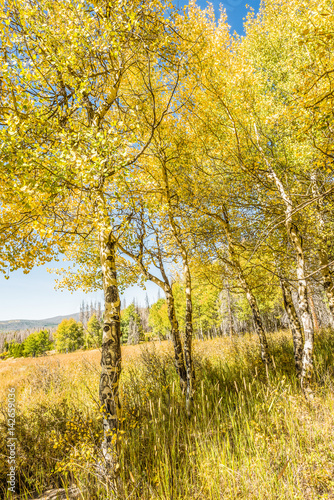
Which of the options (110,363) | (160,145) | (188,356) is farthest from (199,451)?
(160,145)

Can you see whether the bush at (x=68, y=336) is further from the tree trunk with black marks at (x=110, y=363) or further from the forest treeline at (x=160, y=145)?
the tree trunk with black marks at (x=110, y=363)

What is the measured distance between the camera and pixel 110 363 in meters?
3.02

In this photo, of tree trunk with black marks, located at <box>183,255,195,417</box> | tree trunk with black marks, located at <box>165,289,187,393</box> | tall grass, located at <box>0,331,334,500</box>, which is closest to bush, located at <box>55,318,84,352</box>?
tall grass, located at <box>0,331,334,500</box>

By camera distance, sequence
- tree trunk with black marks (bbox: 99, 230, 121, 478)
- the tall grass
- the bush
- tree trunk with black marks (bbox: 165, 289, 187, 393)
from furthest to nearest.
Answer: the bush
tree trunk with black marks (bbox: 165, 289, 187, 393)
tree trunk with black marks (bbox: 99, 230, 121, 478)
the tall grass

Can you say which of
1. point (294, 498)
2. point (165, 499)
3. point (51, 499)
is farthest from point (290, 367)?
point (51, 499)

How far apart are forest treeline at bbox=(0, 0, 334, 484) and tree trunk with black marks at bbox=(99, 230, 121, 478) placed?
0.05 feet

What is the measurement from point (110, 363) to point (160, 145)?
4.69 meters

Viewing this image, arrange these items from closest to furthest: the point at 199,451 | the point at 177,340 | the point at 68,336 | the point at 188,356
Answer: the point at 199,451, the point at 188,356, the point at 177,340, the point at 68,336

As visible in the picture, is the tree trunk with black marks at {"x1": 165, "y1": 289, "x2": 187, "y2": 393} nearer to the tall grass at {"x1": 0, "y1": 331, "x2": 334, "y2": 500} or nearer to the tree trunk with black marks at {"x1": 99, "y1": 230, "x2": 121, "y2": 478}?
the tall grass at {"x1": 0, "y1": 331, "x2": 334, "y2": 500}

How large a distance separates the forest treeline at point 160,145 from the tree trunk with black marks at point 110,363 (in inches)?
0.7

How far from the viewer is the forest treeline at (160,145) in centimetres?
271

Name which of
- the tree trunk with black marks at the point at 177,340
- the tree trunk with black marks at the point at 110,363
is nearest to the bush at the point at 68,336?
the tree trunk with black marks at the point at 177,340

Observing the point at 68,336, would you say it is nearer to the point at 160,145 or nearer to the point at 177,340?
the point at 177,340

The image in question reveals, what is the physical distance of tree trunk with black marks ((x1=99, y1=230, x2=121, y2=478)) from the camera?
274 cm
